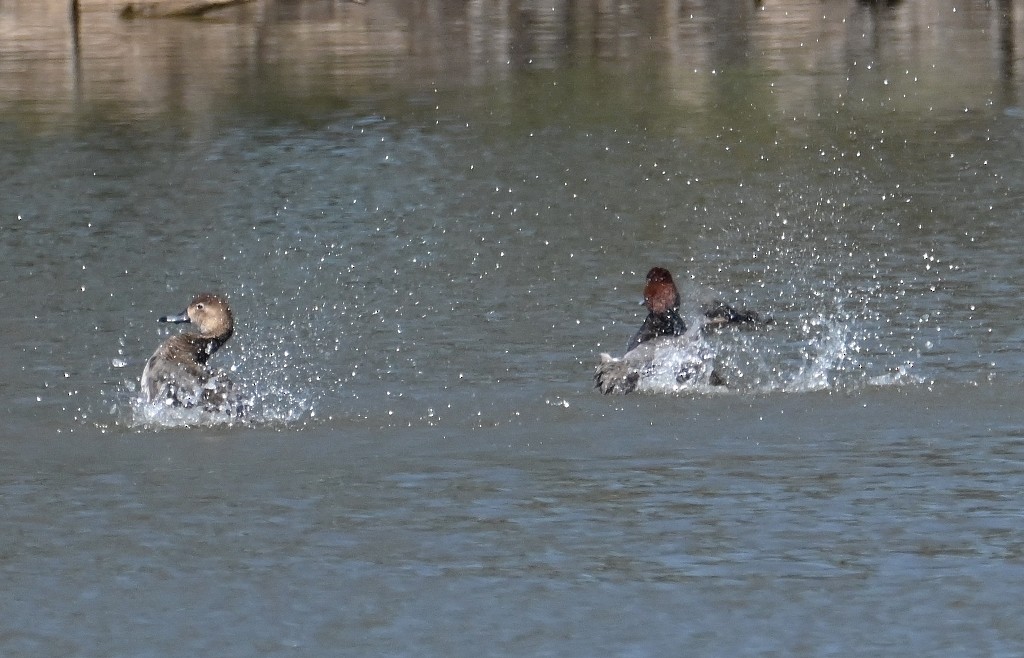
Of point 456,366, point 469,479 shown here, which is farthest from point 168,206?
point 469,479

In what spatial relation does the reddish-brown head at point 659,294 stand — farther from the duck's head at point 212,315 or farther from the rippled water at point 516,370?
the duck's head at point 212,315

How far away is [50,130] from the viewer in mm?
26469

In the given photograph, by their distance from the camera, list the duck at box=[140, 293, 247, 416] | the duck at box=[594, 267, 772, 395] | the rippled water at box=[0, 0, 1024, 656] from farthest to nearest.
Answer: the duck at box=[594, 267, 772, 395] → the duck at box=[140, 293, 247, 416] → the rippled water at box=[0, 0, 1024, 656]

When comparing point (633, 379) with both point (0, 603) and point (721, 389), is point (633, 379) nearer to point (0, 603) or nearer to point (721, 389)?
point (721, 389)

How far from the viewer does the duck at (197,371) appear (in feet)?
39.1

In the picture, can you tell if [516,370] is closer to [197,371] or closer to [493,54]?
[197,371]

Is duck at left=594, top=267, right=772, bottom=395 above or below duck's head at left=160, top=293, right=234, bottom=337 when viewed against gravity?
below

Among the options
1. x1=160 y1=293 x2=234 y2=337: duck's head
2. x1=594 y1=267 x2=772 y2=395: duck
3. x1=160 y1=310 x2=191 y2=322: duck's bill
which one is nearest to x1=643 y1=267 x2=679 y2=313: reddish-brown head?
x1=594 y1=267 x2=772 y2=395: duck

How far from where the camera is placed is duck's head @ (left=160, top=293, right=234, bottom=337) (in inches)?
510

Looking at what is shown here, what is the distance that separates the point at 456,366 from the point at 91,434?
8.04 feet

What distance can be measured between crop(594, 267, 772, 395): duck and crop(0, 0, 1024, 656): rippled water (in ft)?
0.47

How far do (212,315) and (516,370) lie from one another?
184 centimetres

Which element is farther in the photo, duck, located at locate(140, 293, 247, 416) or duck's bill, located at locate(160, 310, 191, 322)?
duck's bill, located at locate(160, 310, 191, 322)

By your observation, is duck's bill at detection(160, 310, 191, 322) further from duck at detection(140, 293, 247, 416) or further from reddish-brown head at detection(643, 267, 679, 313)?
reddish-brown head at detection(643, 267, 679, 313)
